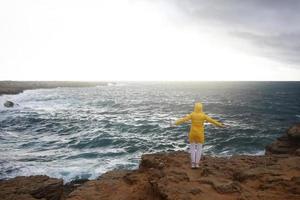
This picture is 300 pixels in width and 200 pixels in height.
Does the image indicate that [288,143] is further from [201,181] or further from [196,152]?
[201,181]

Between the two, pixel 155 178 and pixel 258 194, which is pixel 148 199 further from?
pixel 258 194

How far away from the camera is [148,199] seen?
7.88 m

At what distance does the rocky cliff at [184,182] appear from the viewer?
7180 millimetres

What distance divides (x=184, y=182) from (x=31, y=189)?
597 cm

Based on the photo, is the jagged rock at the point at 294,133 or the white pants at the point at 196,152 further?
the jagged rock at the point at 294,133

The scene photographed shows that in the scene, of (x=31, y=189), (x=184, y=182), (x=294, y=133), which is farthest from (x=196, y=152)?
(x=294, y=133)

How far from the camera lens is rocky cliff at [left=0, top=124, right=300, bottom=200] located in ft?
23.6

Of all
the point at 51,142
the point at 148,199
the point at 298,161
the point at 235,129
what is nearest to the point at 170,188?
the point at 148,199

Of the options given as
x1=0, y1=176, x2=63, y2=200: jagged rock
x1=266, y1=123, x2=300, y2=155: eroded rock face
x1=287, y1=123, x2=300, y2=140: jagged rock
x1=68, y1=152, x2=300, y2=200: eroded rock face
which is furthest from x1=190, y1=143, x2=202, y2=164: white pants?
Answer: x1=287, y1=123, x2=300, y2=140: jagged rock

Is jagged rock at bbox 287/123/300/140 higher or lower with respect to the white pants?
lower

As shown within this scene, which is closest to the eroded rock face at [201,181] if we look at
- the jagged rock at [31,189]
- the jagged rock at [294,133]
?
the jagged rock at [31,189]

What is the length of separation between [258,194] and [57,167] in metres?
13.5

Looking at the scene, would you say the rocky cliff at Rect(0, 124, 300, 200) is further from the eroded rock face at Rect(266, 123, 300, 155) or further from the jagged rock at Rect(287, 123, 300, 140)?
the jagged rock at Rect(287, 123, 300, 140)

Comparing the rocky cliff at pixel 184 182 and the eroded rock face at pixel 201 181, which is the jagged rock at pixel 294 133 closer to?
the rocky cliff at pixel 184 182
